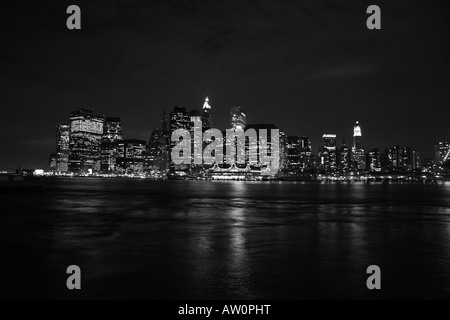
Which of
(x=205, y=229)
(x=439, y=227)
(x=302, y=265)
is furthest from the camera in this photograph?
(x=439, y=227)

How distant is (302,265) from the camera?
16234mm

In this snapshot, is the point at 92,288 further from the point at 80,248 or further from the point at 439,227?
the point at 439,227

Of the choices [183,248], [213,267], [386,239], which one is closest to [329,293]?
[213,267]

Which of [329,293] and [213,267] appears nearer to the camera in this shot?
[329,293]

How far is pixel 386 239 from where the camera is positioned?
76.9 feet

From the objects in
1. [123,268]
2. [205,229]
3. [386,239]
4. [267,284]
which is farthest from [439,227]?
[123,268]

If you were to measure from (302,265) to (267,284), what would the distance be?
3583 mm
